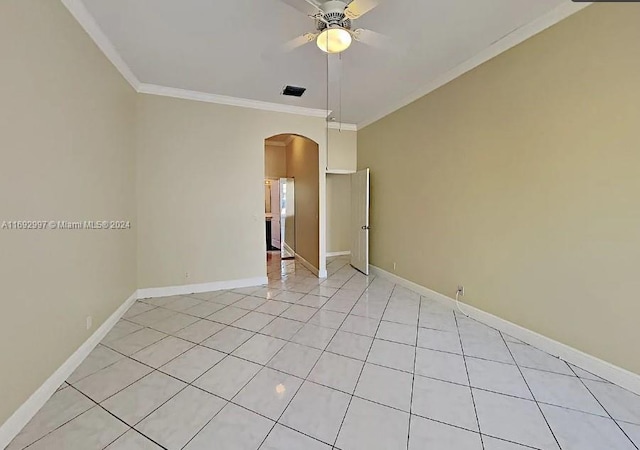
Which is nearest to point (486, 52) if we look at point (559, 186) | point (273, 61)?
point (559, 186)

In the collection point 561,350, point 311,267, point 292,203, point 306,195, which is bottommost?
point 561,350

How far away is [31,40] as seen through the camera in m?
1.89

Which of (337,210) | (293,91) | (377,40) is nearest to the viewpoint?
(377,40)

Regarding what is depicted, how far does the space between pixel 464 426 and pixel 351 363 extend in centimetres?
96

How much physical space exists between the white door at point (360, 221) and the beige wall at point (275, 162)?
8.91 feet

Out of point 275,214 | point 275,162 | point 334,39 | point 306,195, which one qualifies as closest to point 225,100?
point 306,195

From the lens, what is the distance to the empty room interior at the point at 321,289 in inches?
70.8

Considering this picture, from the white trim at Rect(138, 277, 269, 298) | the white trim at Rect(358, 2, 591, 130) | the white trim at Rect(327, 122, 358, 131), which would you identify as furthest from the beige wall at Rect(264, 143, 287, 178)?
the white trim at Rect(358, 2, 591, 130)

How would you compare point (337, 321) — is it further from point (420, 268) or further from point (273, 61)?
point (273, 61)

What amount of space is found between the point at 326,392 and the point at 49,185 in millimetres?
2556

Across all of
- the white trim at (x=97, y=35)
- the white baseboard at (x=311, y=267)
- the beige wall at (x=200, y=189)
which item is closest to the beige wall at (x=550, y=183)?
the white baseboard at (x=311, y=267)

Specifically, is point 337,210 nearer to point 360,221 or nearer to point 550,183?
point 360,221

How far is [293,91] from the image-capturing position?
4.29m

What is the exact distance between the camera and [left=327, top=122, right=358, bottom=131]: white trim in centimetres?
572
